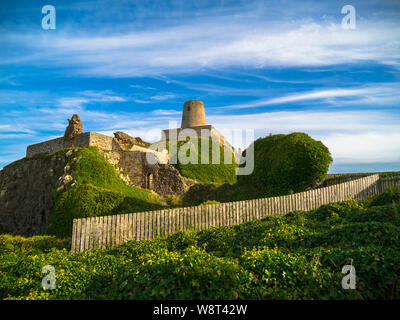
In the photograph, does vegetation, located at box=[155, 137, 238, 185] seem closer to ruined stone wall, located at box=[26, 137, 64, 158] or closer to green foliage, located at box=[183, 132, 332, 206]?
green foliage, located at box=[183, 132, 332, 206]

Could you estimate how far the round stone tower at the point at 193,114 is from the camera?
45.2 meters

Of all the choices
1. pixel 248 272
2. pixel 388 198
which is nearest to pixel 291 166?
pixel 388 198

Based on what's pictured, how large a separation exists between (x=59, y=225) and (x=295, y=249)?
38.4 feet

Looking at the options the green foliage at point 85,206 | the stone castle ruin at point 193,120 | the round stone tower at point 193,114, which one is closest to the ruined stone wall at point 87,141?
the green foliage at point 85,206

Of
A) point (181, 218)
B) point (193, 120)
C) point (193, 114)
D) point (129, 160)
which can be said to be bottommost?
point (181, 218)

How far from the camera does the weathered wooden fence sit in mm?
9609

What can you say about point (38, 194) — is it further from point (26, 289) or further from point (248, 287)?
point (248, 287)

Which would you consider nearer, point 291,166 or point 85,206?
point 85,206

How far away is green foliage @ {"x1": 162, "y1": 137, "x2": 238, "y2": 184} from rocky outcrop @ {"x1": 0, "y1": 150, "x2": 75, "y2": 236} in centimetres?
1182

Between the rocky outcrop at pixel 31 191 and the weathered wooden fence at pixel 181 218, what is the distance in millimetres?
10025

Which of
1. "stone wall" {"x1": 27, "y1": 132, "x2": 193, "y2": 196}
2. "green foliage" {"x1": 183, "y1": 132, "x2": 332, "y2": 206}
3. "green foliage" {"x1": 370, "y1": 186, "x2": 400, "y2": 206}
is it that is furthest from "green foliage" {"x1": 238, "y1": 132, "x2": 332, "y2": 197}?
"stone wall" {"x1": 27, "y1": 132, "x2": 193, "y2": 196}

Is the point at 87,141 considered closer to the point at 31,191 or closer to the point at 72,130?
the point at 72,130

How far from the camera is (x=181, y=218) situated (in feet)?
36.3

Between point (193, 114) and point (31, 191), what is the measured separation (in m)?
28.1
